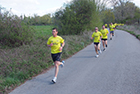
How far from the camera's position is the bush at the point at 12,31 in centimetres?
960

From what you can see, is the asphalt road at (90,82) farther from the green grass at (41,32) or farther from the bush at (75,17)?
the bush at (75,17)

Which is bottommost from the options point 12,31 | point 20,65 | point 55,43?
point 20,65

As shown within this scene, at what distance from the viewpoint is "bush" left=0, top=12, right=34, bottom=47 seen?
9.60m

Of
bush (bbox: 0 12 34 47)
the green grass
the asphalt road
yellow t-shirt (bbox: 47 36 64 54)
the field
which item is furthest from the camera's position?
the green grass

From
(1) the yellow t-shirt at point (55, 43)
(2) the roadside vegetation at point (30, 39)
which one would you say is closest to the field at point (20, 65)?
(2) the roadside vegetation at point (30, 39)

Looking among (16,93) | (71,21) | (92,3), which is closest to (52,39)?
(16,93)

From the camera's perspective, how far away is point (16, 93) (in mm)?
5008

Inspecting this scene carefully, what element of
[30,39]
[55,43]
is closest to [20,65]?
[55,43]

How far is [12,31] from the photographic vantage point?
32.1ft

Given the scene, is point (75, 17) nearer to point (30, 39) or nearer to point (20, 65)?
point (30, 39)

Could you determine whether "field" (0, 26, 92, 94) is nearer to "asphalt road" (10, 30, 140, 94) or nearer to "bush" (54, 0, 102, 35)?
"asphalt road" (10, 30, 140, 94)

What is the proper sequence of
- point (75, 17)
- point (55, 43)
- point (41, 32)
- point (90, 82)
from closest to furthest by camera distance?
point (90, 82)
point (55, 43)
point (41, 32)
point (75, 17)

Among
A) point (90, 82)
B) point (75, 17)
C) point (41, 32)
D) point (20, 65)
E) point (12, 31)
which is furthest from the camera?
point (75, 17)

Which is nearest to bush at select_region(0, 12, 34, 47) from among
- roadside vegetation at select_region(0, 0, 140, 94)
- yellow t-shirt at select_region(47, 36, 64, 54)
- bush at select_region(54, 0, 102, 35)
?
Result: roadside vegetation at select_region(0, 0, 140, 94)
